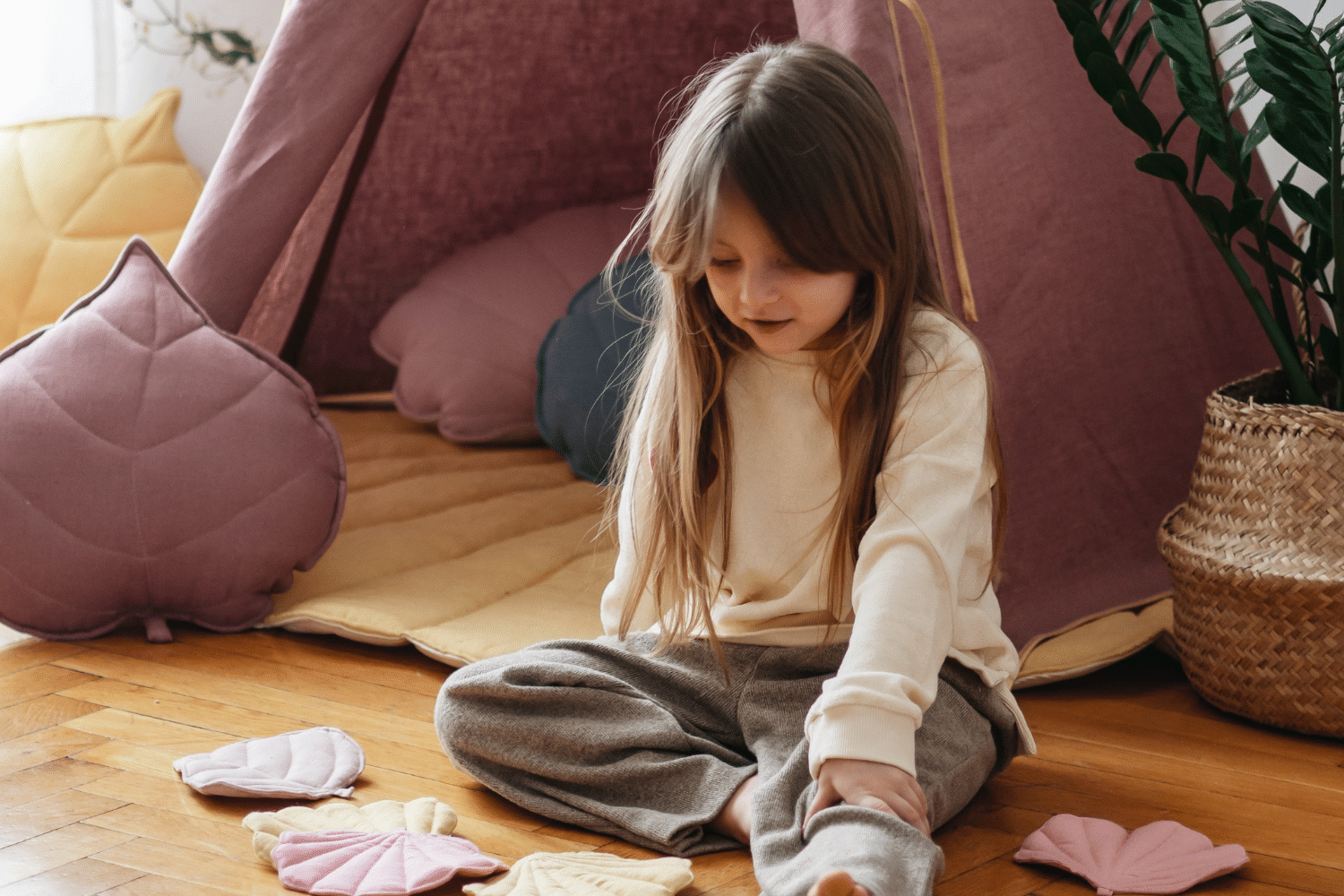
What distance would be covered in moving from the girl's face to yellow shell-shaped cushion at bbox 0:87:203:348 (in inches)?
70.1

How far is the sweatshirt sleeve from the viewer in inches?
32.7

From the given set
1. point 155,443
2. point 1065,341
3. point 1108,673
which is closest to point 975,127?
point 1065,341

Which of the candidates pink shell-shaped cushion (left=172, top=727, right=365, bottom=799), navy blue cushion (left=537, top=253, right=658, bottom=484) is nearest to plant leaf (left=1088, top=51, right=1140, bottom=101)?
navy blue cushion (left=537, top=253, right=658, bottom=484)

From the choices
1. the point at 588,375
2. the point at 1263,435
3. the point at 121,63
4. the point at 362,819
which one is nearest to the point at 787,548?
the point at 362,819

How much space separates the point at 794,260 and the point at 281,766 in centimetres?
59

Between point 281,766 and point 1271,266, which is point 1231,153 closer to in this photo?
point 1271,266

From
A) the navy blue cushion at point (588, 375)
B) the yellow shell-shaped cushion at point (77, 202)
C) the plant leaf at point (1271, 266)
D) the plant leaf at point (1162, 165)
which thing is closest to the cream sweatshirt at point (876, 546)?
the plant leaf at point (1162, 165)

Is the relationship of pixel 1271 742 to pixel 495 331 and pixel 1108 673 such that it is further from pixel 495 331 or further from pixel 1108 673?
pixel 495 331

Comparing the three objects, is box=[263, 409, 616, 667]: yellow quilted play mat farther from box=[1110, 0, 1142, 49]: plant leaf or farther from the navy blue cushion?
box=[1110, 0, 1142, 49]: plant leaf

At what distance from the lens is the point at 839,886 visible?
0.73 meters

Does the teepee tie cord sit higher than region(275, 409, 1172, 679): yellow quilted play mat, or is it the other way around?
the teepee tie cord

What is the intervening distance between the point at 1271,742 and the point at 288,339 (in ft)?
5.06

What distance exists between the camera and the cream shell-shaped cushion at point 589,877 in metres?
0.84

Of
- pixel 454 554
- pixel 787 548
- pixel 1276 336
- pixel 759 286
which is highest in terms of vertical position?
pixel 759 286
